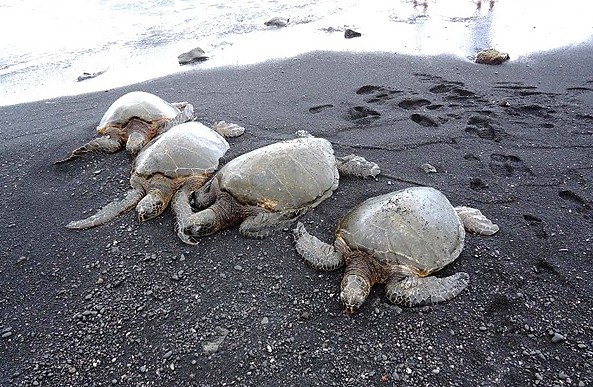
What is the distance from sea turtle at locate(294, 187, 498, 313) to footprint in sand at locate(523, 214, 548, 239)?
1.16 ft

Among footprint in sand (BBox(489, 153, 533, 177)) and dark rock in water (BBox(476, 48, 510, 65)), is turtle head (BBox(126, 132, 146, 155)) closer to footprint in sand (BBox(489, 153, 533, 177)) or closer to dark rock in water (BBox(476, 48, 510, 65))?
footprint in sand (BBox(489, 153, 533, 177))

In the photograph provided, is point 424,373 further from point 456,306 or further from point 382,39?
point 382,39

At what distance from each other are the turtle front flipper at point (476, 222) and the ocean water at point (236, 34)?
13.5 ft

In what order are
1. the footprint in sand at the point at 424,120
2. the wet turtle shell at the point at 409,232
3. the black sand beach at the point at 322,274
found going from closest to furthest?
the black sand beach at the point at 322,274 → the wet turtle shell at the point at 409,232 → the footprint in sand at the point at 424,120

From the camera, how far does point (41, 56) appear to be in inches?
332

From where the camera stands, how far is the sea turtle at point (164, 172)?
3850 millimetres

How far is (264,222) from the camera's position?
3.56m

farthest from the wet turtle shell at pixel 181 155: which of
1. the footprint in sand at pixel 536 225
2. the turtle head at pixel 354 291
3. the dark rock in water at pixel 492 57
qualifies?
the dark rock in water at pixel 492 57

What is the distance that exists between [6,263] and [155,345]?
68.3 inches

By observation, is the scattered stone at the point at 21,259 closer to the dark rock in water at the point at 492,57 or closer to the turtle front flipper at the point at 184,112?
the turtle front flipper at the point at 184,112

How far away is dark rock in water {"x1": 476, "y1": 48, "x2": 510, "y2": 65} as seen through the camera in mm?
6242

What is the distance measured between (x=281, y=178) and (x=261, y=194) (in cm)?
22

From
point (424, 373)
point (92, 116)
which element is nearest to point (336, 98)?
point (92, 116)

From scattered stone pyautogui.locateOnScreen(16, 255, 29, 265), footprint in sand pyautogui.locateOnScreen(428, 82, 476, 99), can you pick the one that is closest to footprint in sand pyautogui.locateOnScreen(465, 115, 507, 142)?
footprint in sand pyautogui.locateOnScreen(428, 82, 476, 99)
